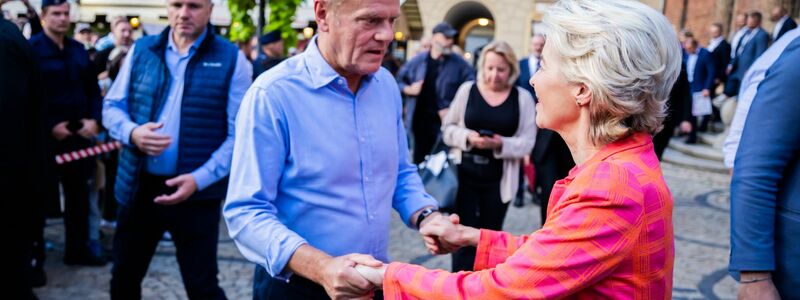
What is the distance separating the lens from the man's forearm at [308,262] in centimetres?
181

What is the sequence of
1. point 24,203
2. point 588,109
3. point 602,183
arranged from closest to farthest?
point 602,183, point 588,109, point 24,203

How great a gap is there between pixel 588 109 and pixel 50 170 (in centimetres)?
297

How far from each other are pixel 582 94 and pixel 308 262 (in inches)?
34.6

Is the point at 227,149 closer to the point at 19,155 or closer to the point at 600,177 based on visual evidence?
the point at 19,155

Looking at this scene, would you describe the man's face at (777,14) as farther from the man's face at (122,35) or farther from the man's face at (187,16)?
the man's face at (187,16)

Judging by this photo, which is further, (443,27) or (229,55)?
(443,27)

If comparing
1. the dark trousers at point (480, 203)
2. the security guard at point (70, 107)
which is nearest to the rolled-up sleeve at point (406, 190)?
the dark trousers at point (480, 203)

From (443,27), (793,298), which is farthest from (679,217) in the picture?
(793,298)

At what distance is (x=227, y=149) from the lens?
10.7ft

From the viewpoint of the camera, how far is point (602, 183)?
139 cm

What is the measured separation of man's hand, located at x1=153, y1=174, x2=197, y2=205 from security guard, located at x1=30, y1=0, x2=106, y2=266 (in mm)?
2013

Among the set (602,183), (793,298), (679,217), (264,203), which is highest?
(602,183)

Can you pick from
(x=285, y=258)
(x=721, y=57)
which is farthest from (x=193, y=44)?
(x=721, y=57)

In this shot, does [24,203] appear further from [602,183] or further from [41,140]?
[602,183]
